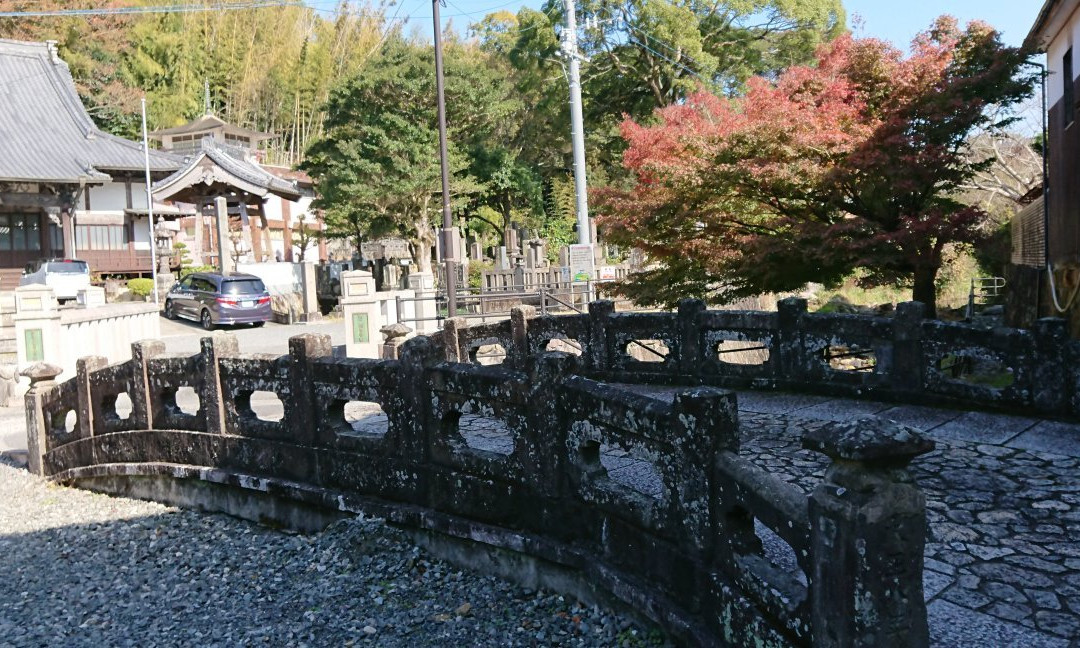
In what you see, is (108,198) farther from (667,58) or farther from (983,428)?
(983,428)

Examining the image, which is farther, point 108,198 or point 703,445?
point 108,198

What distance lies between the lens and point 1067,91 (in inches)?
502

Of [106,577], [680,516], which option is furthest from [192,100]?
[680,516]

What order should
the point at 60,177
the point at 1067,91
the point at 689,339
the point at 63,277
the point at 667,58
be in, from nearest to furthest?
the point at 689,339
the point at 1067,91
the point at 63,277
the point at 60,177
the point at 667,58

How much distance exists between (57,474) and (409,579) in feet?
21.8

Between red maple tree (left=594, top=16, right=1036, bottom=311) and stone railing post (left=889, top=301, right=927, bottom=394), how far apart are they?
147 inches

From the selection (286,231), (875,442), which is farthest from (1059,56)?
(286,231)

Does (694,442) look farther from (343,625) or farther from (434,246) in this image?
(434,246)

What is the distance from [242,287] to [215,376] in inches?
793

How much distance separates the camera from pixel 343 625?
6.33 m

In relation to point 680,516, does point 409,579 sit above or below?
below

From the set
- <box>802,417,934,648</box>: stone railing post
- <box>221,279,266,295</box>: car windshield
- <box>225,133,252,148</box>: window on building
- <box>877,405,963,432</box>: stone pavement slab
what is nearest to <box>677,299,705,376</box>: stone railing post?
<box>877,405,963,432</box>: stone pavement slab

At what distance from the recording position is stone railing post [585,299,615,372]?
10.7 metres

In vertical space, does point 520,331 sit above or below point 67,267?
below
